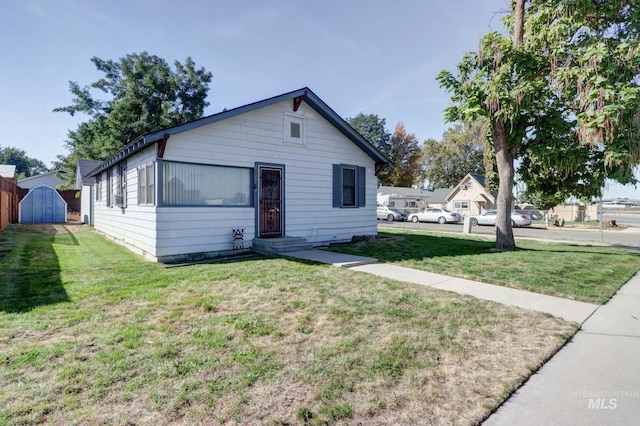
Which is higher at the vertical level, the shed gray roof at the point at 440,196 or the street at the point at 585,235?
the shed gray roof at the point at 440,196

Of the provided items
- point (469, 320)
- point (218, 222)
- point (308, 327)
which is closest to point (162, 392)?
point (308, 327)

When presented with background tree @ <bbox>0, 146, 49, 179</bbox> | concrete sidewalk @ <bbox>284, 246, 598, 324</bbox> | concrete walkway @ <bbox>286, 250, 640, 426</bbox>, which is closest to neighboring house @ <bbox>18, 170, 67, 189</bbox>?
background tree @ <bbox>0, 146, 49, 179</bbox>

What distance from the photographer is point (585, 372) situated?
294cm

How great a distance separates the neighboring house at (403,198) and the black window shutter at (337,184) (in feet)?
91.7

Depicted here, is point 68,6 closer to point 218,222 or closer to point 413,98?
point 218,222

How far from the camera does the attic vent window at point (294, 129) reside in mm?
9484

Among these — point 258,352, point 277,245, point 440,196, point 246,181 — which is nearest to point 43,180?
point 246,181

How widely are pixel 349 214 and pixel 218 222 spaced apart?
4.53 m

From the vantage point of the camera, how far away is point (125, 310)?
13.8 ft

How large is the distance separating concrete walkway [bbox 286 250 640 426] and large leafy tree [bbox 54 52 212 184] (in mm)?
30113

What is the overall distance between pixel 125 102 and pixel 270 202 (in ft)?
81.7

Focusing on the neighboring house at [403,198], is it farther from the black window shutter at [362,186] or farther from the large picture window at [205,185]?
the large picture window at [205,185]

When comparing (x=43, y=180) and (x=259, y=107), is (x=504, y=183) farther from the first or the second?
(x=43, y=180)

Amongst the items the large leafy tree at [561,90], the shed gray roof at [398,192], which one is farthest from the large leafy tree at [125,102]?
the large leafy tree at [561,90]
